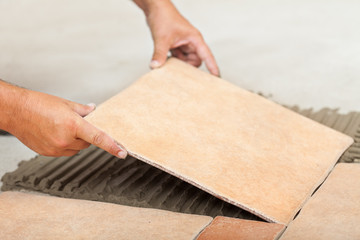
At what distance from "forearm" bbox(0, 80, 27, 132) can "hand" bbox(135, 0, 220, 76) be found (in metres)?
0.68

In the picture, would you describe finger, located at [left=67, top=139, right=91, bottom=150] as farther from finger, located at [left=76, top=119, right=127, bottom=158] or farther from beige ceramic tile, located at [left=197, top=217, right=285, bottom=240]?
beige ceramic tile, located at [left=197, top=217, right=285, bottom=240]

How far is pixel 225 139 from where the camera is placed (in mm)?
1712

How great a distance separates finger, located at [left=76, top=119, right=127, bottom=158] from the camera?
5.10 feet

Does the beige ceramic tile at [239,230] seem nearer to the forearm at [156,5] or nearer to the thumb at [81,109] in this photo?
the thumb at [81,109]

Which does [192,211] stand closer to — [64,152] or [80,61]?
[64,152]

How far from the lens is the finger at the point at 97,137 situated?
5.10 feet

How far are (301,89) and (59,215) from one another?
1.31m

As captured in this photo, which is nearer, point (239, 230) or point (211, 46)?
point (239, 230)

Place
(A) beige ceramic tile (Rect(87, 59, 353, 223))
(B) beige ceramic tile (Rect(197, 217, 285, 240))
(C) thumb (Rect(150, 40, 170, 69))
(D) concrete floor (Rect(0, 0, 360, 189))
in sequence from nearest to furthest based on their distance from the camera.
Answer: (B) beige ceramic tile (Rect(197, 217, 285, 240)) < (A) beige ceramic tile (Rect(87, 59, 353, 223)) < (C) thumb (Rect(150, 40, 170, 69)) < (D) concrete floor (Rect(0, 0, 360, 189))

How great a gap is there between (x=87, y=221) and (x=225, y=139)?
492 mm

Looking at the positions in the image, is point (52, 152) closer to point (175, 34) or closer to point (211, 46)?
point (175, 34)

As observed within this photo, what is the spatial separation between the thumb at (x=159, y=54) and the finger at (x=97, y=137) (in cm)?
53

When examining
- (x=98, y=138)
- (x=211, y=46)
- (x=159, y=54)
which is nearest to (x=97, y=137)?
(x=98, y=138)

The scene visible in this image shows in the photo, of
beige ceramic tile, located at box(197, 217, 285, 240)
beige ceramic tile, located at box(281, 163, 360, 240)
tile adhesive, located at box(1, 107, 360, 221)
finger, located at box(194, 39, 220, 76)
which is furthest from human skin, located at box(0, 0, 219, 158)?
finger, located at box(194, 39, 220, 76)
